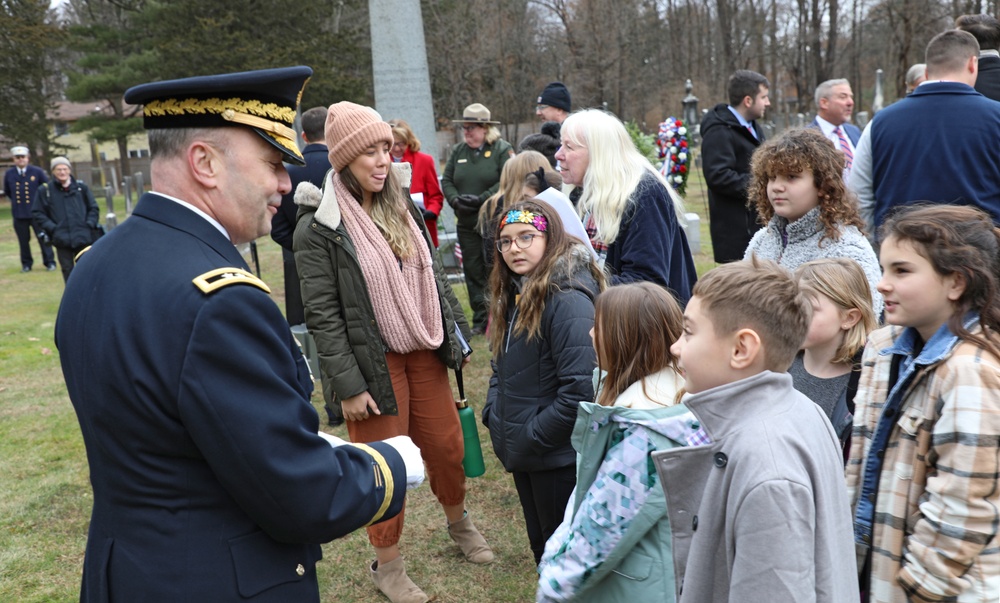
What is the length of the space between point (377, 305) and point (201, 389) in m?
2.03

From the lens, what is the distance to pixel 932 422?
2039 mm

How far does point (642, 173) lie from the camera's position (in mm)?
3967

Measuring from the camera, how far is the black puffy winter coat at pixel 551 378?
3.13m

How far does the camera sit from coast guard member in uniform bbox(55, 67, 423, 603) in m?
1.70

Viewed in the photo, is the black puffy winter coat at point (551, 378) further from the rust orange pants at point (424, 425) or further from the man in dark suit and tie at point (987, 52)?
the man in dark suit and tie at point (987, 52)

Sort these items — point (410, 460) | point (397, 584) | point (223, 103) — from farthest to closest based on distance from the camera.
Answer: point (397, 584), point (410, 460), point (223, 103)

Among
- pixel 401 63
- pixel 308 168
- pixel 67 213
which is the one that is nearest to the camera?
pixel 308 168

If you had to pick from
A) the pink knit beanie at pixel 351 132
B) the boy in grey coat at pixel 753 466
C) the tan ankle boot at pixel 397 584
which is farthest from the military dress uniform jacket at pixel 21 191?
the boy in grey coat at pixel 753 466

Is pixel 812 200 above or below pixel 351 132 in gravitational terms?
below

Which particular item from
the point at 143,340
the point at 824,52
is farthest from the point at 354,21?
the point at 143,340

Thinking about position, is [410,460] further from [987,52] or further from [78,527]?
[987,52]

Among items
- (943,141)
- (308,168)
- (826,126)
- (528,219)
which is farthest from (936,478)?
(826,126)

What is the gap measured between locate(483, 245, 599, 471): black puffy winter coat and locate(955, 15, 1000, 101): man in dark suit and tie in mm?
3481

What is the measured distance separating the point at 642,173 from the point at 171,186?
8.34 ft
